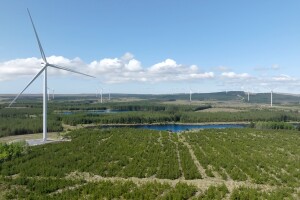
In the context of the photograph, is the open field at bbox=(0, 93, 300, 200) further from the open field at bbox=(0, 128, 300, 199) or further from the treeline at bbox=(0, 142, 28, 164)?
the treeline at bbox=(0, 142, 28, 164)

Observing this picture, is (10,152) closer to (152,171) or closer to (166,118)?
(152,171)

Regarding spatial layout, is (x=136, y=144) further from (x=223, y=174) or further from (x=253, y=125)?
(x=253, y=125)

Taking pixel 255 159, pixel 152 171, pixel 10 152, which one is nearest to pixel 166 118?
pixel 255 159

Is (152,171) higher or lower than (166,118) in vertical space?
higher

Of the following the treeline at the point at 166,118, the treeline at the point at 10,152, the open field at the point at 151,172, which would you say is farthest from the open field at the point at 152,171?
the treeline at the point at 166,118

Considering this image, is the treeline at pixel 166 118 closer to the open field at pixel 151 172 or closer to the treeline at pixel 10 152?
the open field at pixel 151 172

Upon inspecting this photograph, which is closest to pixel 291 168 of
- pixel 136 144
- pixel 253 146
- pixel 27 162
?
pixel 253 146

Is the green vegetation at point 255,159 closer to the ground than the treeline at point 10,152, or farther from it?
closer to the ground

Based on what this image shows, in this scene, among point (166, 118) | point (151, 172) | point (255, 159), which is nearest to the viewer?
point (151, 172)

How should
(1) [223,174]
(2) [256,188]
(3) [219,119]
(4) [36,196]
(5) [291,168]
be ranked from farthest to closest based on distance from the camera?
(3) [219,119] → (5) [291,168] → (1) [223,174] → (2) [256,188] → (4) [36,196]
